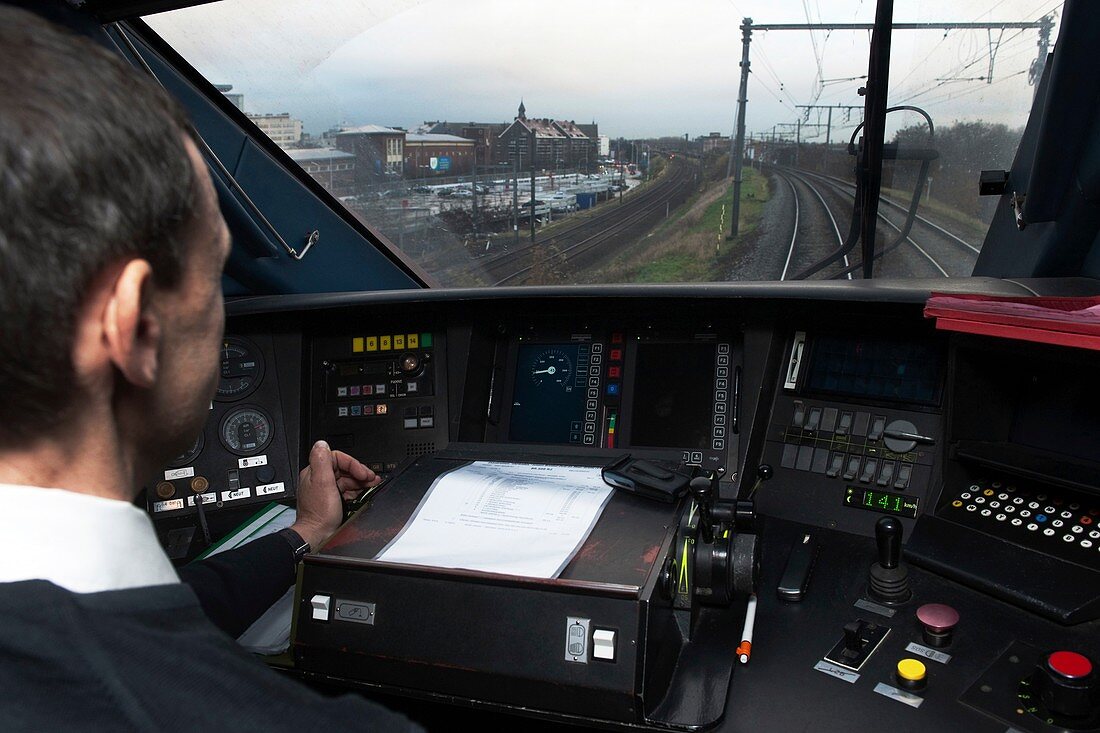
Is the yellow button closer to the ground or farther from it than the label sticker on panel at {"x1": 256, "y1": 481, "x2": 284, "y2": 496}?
farther from it

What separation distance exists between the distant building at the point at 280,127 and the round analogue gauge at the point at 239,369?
21.2 inches

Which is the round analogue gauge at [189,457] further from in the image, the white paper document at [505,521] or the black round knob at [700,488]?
the black round knob at [700,488]

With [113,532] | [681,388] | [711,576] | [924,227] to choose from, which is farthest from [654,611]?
[924,227]

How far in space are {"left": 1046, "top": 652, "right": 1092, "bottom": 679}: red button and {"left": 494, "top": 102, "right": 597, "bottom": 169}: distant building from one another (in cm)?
151

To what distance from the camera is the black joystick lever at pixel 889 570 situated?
1.50 meters

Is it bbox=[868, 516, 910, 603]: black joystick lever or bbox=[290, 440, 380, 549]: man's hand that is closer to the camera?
bbox=[868, 516, 910, 603]: black joystick lever

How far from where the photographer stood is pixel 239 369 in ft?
7.21

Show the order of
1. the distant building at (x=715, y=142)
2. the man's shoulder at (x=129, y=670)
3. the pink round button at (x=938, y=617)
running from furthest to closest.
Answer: the distant building at (x=715, y=142), the pink round button at (x=938, y=617), the man's shoulder at (x=129, y=670)

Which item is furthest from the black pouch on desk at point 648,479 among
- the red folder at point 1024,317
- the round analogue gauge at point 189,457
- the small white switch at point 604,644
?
the round analogue gauge at point 189,457

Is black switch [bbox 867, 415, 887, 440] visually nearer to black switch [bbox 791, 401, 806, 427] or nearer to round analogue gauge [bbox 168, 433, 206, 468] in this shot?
black switch [bbox 791, 401, 806, 427]

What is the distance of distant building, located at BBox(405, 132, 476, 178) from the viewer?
227 cm

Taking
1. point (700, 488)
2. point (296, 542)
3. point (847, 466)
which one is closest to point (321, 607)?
point (296, 542)

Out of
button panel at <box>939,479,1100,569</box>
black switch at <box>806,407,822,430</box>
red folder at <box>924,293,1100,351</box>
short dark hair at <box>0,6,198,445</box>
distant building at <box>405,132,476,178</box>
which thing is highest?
distant building at <box>405,132,476,178</box>

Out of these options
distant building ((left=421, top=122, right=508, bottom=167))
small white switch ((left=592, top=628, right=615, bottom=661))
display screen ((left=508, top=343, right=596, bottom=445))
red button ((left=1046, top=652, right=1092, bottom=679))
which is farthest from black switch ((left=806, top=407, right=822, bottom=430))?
distant building ((left=421, top=122, right=508, bottom=167))
